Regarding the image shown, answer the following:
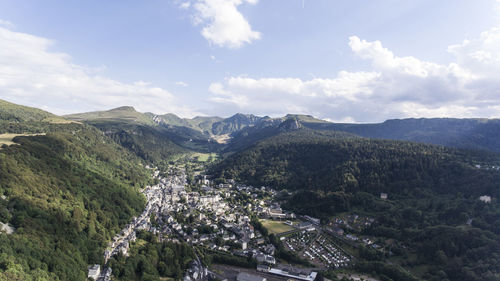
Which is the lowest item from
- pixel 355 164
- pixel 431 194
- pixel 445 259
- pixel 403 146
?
pixel 445 259

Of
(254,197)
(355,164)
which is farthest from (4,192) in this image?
(355,164)

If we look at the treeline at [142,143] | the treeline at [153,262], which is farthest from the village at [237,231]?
the treeline at [142,143]

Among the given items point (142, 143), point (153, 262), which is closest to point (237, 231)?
point (153, 262)

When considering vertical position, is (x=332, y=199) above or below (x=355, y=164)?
below

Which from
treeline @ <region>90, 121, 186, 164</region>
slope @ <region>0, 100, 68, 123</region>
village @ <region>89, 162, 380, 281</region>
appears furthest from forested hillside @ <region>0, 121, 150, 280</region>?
treeline @ <region>90, 121, 186, 164</region>

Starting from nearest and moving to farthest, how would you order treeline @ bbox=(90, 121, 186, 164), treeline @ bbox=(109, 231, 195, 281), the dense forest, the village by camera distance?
1. treeline @ bbox=(109, 231, 195, 281)
2. the village
3. the dense forest
4. treeline @ bbox=(90, 121, 186, 164)

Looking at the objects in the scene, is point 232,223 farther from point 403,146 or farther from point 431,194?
point 403,146

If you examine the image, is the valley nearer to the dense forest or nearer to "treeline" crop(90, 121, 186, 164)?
the dense forest

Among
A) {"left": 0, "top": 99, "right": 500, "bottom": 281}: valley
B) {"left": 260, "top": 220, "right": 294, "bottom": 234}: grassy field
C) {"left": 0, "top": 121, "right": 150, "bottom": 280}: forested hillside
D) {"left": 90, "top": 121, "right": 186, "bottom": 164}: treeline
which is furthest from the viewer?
{"left": 90, "top": 121, "right": 186, "bottom": 164}: treeline

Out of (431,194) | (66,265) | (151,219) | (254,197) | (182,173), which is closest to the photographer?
(66,265)
